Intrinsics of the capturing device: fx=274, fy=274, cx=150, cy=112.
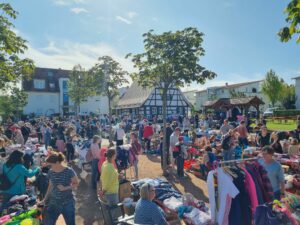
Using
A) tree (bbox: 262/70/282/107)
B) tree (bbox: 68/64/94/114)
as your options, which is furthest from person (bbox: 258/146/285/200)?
tree (bbox: 262/70/282/107)

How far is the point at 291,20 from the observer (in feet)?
13.8

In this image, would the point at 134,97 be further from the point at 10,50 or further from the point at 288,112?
the point at 10,50

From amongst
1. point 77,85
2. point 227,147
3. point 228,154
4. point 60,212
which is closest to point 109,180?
point 60,212

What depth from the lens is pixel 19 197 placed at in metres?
5.48

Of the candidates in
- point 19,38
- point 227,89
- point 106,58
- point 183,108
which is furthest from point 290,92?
point 19,38

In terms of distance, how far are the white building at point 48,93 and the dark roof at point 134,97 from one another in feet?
20.4

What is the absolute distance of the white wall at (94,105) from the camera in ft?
162

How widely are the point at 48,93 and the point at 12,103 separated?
12455 mm

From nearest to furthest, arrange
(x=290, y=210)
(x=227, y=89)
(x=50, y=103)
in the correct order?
(x=290, y=210) → (x=50, y=103) → (x=227, y=89)

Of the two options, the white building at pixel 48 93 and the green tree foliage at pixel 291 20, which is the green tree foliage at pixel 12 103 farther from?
the green tree foliage at pixel 291 20

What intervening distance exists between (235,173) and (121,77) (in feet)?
41.0

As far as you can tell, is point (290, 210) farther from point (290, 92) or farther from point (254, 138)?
point (290, 92)

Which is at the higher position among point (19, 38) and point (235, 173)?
point (19, 38)

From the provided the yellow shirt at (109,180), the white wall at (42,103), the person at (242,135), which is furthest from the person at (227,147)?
the white wall at (42,103)
